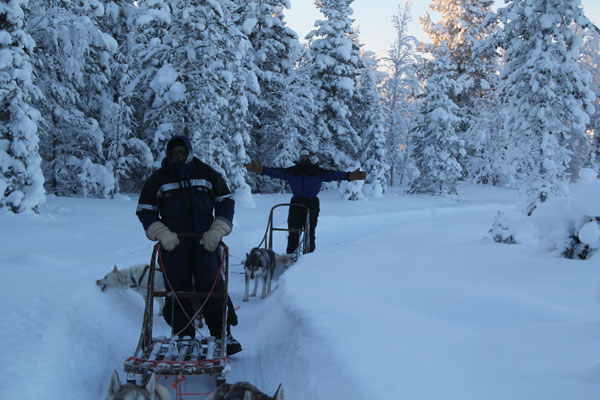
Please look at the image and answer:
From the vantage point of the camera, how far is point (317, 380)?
11.3 feet

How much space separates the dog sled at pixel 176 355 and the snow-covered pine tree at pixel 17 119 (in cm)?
957

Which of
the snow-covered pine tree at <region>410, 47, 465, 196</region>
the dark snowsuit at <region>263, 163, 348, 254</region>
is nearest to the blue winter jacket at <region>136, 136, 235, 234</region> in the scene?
the dark snowsuit at <region>263, 163, 348, 254</region>

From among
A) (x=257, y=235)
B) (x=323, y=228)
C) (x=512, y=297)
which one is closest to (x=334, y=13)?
(x=323, y=228)

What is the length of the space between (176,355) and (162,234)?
1091 mm

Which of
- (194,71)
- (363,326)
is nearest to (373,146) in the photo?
(194,71)

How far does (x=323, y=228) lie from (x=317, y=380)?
12.3 meters

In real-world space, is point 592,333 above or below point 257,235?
above

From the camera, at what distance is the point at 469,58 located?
36781mm

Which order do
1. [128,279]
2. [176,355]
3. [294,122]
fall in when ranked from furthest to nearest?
[294,122] < [128,279] < [176,355]

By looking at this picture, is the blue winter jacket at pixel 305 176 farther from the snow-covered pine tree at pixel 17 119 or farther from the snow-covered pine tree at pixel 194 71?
the snow-covered pine tree at pixel 194 71

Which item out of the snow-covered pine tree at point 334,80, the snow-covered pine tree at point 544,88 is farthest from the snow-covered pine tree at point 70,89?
the snow-covered pine tree at point 544,88

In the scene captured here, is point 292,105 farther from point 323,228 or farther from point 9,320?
point 9,320

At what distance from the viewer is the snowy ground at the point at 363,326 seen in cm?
312

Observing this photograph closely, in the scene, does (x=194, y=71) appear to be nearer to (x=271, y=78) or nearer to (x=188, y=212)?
(x=271, y=78)
